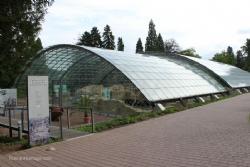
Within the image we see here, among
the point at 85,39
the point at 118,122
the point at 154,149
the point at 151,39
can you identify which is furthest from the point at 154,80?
the point at 151,39

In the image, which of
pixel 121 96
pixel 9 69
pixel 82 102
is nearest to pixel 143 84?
pixel 121 96

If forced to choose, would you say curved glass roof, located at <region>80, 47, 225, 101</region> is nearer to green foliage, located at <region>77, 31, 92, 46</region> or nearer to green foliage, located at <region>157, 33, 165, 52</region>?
green foliage, located at <region>77, 31, 92, 46</region>

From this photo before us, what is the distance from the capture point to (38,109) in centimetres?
1215

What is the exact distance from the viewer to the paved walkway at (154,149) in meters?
9.18

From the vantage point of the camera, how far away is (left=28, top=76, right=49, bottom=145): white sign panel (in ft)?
39.1

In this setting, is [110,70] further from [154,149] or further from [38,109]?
[154,149]

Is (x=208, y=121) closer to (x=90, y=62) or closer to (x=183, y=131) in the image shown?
(x=183, y=131)

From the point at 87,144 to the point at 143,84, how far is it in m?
13.3

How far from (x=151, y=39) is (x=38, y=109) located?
81.1 m

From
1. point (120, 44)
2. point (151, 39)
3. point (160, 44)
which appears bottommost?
point (160, 44)

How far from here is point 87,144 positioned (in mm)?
11977

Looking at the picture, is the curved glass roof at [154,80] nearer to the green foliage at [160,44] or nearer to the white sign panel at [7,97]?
the white sign panel at [7,97]

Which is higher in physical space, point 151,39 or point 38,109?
point 151,39

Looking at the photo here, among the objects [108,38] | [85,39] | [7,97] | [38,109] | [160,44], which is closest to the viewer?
[38,109]
